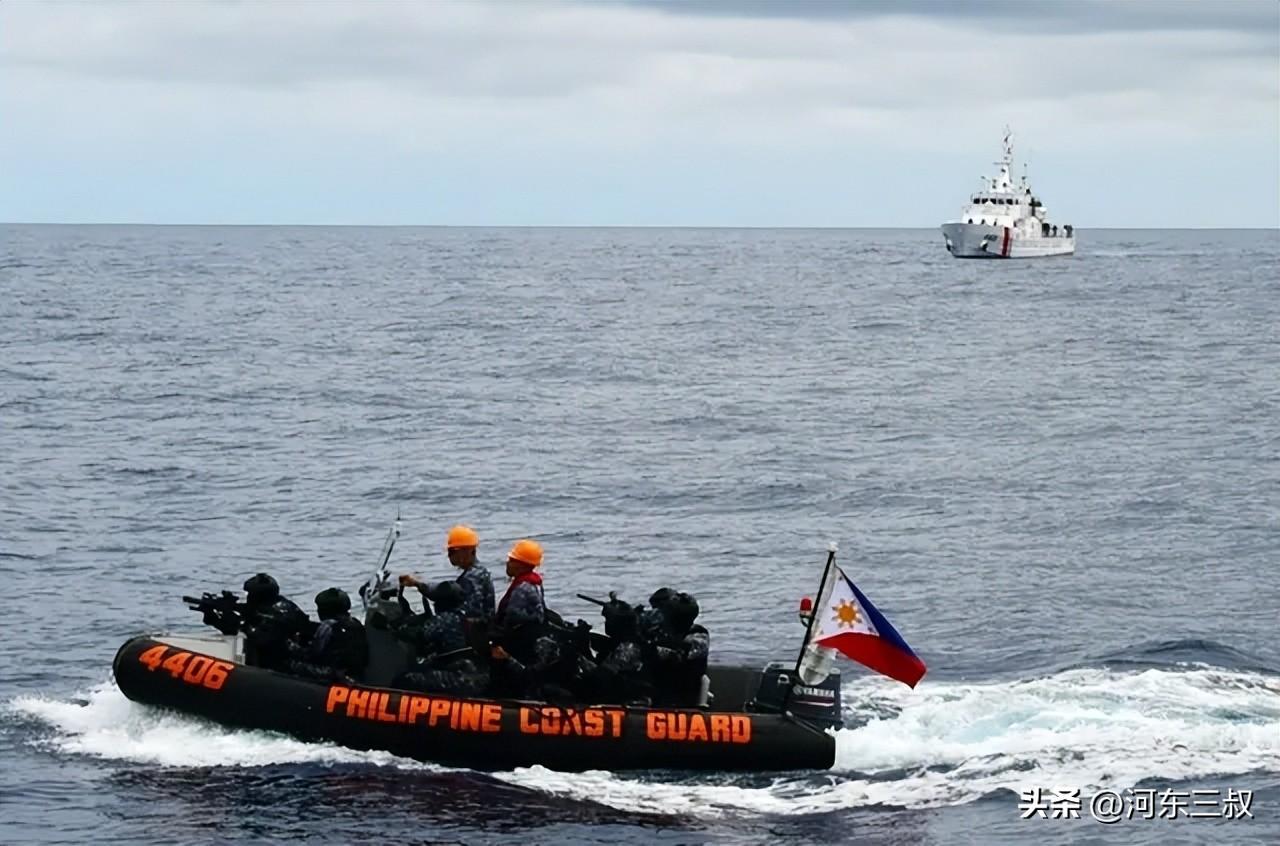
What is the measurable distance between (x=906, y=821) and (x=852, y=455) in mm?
25942

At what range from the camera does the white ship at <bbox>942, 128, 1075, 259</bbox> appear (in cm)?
13125

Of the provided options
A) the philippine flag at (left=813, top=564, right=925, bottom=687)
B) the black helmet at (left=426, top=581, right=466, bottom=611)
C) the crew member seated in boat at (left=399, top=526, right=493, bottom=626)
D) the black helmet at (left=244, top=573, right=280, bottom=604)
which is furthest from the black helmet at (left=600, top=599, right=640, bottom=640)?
the black helmet at (left=244, top=573, right=280, bottom=604)

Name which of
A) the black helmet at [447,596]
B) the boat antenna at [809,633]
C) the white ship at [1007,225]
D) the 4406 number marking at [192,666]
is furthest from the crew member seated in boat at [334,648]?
the white ship at [1007,225]

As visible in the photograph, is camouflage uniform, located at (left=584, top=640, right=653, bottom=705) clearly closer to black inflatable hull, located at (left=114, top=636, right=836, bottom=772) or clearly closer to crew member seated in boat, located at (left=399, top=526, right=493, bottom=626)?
black inflatable hull, located at (left=114, top=636, right=836, bottom=772)

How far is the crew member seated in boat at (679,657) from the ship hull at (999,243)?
11543 cm

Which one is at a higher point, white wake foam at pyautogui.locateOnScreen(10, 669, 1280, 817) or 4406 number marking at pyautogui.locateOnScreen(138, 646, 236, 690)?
4406 number marking at pyautogui.locateOnScreen(138, 646, 236, 690)

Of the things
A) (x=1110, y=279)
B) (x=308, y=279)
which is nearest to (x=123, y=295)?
(x=308, y=279)

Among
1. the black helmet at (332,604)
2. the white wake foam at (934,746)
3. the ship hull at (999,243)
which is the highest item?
the ship hull at (999,243)

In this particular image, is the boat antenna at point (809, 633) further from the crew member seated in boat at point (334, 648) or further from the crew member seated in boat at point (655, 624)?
the crew member seated in boat at point (334, 648)

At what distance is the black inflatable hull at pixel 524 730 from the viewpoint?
68.3 ft

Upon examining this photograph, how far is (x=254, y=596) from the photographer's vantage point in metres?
21.8

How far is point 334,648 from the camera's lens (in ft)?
70.4

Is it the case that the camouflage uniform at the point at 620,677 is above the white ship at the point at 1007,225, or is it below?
below

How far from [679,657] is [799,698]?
1391 millimetres
